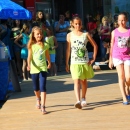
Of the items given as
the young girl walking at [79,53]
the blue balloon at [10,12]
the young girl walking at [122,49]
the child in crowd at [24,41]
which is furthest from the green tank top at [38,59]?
the child in crowd at [24,41]

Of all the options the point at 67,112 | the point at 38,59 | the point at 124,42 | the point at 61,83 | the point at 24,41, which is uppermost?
the point at 124,42

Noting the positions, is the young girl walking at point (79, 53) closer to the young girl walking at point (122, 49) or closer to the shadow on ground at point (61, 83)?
the young girl walking at point (122, 49)

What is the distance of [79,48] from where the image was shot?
29.5 ft

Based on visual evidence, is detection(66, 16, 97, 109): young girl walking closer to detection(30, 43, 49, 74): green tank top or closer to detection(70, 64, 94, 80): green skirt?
detection(70, 64, 94, 80): green skirt

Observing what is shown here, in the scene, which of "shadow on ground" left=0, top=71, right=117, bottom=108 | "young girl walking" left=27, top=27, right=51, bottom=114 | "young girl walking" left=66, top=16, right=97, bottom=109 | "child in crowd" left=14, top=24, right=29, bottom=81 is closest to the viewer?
"young girl walking" left=27, top=27, right=51, bottom=114

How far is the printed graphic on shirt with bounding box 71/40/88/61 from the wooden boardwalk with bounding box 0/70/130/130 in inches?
36.5

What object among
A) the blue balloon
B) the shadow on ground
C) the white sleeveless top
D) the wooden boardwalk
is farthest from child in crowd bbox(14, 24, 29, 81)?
the white sleeveless top

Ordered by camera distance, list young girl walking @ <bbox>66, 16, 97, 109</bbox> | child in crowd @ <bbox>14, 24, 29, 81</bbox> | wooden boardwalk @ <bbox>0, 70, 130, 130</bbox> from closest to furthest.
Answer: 1. wooden boardwalk @ <bbox>0, 70, 130, 130</bbox>
2. young girl walking @ <bbox>66, 16, 97, 109</bbox>
3. child in crowd @ <bbox>14, 24, 29, 81</bbox>

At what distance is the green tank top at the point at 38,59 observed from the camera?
29.3 ft

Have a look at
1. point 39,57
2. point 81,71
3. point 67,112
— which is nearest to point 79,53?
point 81,71

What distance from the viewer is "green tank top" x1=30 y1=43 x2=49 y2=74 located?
8938 mm

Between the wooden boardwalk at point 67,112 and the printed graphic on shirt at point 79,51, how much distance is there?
926mm

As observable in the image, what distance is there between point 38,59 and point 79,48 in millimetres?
757

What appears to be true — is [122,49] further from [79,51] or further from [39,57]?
[39,57]
